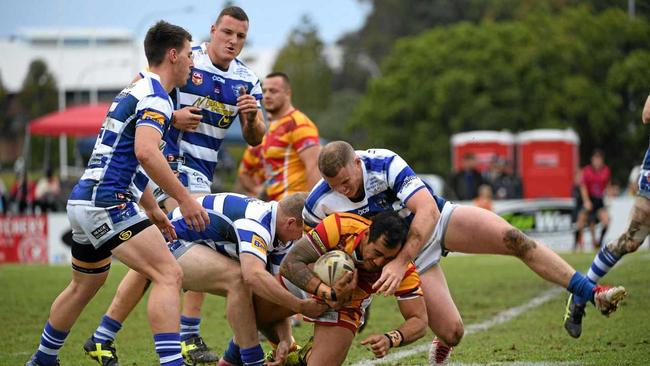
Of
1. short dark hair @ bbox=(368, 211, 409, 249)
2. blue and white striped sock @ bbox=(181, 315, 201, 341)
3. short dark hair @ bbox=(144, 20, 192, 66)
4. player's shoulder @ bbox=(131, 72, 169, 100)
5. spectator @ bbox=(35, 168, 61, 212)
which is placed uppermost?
short dark hair @ bbox=(144, 20, 192, 66)

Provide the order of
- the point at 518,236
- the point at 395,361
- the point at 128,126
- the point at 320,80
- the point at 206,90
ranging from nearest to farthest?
the point at 128,126 → the point at 518,236 → the point at 395,361 → the point at 206,90 → the point at 320,80

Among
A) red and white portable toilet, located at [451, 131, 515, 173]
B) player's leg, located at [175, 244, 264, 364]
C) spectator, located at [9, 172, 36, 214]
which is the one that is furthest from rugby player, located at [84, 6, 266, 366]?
red and white portable toilet, located at [451, 131, 515, 173]

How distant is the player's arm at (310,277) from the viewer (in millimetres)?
6340

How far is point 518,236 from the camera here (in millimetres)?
7352

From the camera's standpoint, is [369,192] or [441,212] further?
[441,212]

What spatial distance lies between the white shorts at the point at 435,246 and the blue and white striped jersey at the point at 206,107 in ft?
6.93

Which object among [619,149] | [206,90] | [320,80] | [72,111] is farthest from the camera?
[320,80]

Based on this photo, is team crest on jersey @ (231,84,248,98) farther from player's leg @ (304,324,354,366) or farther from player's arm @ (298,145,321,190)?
player's leg @ (304,324,354,366)

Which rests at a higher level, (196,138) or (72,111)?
(196,138)

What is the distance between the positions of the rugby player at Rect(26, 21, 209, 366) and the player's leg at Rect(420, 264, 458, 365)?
1.72 meters

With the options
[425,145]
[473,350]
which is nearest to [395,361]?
[473,350]

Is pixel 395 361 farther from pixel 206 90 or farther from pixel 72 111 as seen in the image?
pixel 72 111

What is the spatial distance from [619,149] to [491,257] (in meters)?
25.1

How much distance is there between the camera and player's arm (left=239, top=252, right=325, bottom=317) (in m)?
6.58
